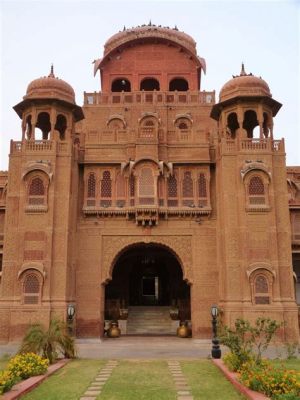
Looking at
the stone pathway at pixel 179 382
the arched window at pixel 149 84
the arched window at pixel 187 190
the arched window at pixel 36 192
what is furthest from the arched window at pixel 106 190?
the arched window at pixel 149 84

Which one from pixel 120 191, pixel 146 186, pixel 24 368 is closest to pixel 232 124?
pixel 146 186

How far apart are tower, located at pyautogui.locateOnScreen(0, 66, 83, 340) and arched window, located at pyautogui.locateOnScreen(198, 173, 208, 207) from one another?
6.15 meters

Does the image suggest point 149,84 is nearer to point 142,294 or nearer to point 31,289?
point 142,294

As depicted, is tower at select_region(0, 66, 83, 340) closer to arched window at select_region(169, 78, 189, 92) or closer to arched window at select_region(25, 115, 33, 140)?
arched window at select_region(25, 115, 33, 140)

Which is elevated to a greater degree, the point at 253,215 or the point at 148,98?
the point at 148,98

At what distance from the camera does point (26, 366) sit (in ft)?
36.7

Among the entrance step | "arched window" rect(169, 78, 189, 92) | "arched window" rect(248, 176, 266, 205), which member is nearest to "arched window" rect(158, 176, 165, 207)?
"arched window" rect(248, 176, 266, 205)

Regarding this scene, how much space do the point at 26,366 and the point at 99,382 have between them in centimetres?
187

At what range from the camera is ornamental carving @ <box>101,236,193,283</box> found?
21797mm

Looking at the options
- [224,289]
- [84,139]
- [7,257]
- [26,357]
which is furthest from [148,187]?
[26,357]

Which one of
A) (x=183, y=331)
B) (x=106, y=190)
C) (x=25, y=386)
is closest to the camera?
(x=25, y=386)

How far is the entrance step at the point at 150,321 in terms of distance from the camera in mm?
25094

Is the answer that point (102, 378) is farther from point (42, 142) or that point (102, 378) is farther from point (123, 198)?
point (42, 142)

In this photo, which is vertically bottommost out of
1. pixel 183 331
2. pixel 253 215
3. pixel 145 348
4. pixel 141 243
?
pixel 145 348
